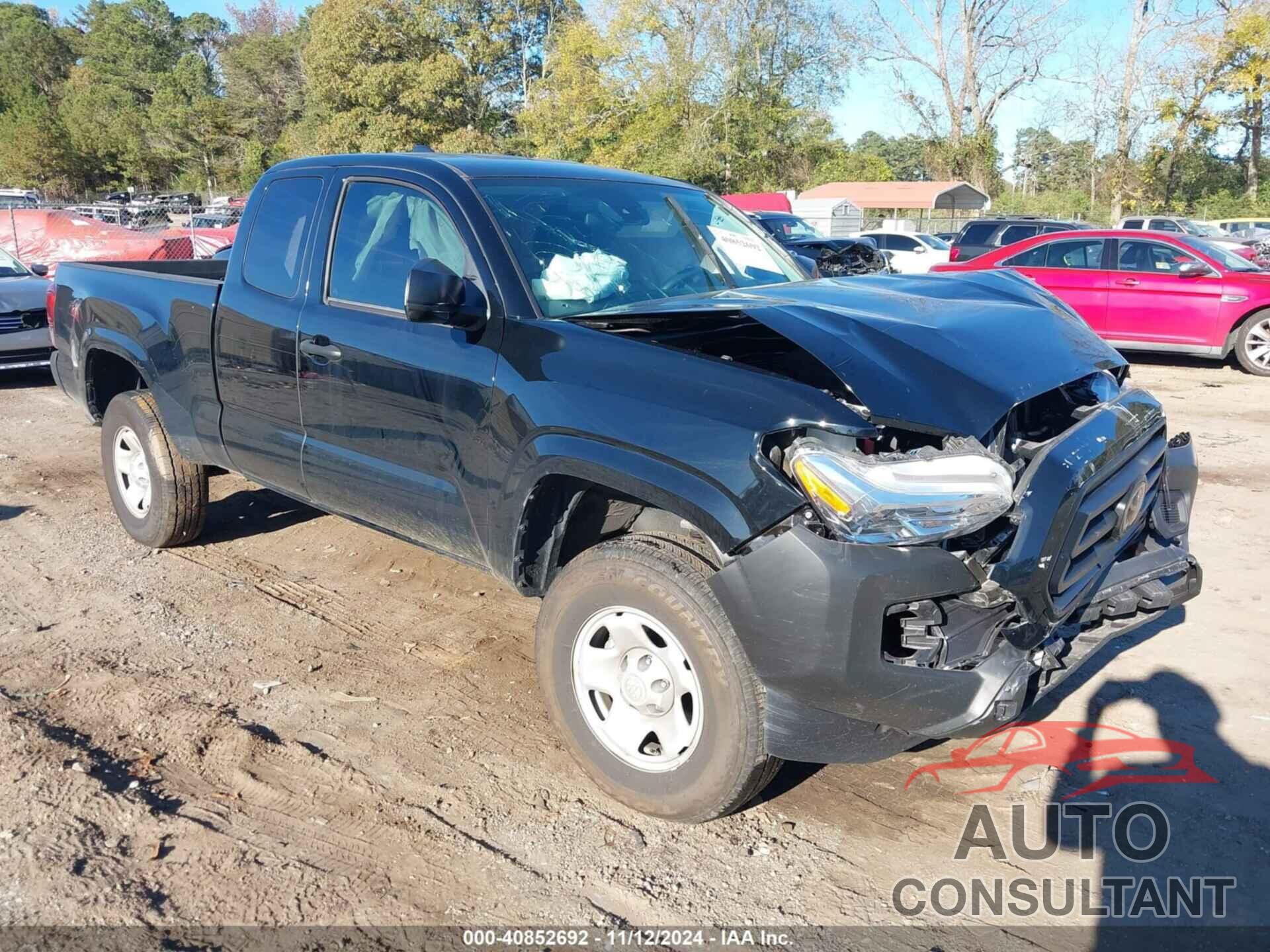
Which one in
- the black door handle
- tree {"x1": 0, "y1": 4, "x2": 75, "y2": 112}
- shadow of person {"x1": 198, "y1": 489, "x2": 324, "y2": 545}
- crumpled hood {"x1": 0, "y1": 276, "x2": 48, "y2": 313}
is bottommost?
shadow of person {"x1": 198, "y1": 489, "x2": 324, "y2": 545}

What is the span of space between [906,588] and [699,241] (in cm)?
214

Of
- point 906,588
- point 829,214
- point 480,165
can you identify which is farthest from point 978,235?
point 829,214

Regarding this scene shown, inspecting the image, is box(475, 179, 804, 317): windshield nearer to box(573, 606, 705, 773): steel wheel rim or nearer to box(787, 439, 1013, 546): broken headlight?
box(573, 606, 705, 773): steel wheel rim

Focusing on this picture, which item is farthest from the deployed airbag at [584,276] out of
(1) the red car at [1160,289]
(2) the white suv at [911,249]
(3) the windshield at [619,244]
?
(2) the white suv at [911,249]

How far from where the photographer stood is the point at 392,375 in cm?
366

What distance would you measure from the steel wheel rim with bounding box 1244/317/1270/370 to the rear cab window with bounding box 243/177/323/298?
11052 mm

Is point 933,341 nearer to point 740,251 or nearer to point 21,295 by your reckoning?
point 740,251

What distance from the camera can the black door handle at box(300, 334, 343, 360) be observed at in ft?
12.7

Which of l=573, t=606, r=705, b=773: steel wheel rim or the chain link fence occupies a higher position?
the chain link fence

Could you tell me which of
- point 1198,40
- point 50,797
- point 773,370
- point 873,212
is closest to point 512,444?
point 773,370

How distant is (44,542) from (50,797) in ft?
9.61

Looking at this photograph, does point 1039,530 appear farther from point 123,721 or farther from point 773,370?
point 123,721

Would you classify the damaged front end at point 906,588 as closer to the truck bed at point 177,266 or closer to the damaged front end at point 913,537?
the damaged front end at point 913,537

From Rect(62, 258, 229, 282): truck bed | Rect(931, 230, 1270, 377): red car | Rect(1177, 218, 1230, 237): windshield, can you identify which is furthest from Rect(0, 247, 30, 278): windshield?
Rect(1177, 218, 1230, 237): windshield
